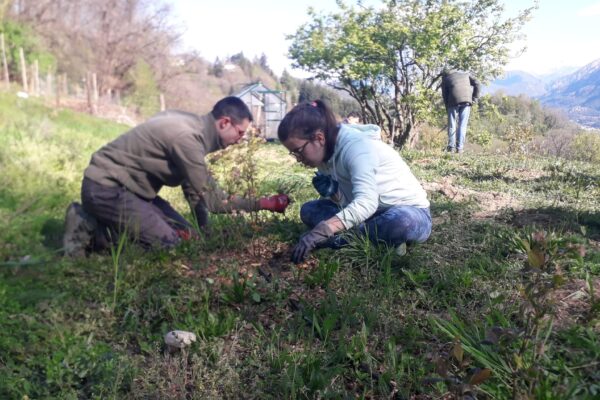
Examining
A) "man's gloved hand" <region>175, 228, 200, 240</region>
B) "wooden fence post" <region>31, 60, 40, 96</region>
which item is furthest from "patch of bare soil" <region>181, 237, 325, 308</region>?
"wooden fence post" <region>31, 60, 40, 96</region>

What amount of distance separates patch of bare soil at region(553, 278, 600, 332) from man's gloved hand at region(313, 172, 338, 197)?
1.60 m

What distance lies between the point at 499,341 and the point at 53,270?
9.74 ft

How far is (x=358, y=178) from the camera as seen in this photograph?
2771 millimetres

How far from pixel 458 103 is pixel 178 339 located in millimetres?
8647

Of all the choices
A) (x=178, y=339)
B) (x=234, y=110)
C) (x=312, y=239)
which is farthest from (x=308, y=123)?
(x=178, y=339)

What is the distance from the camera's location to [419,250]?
2.88 m

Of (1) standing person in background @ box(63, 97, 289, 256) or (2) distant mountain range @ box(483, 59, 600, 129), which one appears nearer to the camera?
(1) standing person in background @ box(63, 97, 289, 256)

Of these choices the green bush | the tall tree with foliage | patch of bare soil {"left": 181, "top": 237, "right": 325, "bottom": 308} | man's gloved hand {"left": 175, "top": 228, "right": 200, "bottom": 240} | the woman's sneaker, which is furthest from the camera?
the tall tree with foliage

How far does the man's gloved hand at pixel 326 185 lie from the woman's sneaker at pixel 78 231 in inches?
73.4

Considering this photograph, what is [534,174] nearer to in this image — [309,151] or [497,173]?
[497,173]

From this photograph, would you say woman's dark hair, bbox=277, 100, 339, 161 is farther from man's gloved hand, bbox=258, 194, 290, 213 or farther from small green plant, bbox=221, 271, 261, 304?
small green plant, bbox=221, 271, 261, 304

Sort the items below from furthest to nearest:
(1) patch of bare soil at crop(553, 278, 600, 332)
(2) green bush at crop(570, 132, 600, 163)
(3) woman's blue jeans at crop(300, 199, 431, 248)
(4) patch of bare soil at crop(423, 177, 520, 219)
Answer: (2) green bush at crop(570, 132, 600, 163), (4) patch of bare soil at crop(423, 177, 520, 219), (3) woman's blue jeans at crop(300, 199, 431, 248), (1) patch of bare soil at crop(553, 278, 600, 332)

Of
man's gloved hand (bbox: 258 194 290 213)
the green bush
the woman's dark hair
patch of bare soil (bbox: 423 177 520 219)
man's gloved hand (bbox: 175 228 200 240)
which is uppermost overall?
the woman's dark hair

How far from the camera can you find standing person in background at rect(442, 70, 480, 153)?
9.46 m
